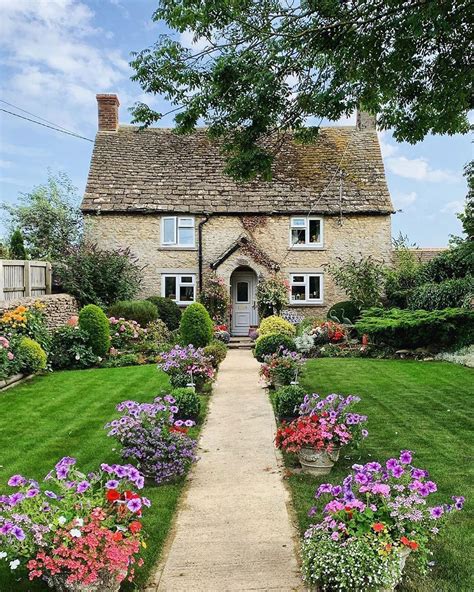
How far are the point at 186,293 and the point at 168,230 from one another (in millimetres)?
2829

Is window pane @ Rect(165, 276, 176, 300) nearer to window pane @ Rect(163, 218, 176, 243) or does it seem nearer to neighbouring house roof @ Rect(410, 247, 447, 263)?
window pane @ Rect(163, 218, 176, 243)

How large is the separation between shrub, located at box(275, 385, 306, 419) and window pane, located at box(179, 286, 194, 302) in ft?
51.8

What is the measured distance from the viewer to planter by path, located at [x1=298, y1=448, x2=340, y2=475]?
7059 mm

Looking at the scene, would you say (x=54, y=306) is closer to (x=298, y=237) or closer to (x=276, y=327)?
(x=276, y=327)

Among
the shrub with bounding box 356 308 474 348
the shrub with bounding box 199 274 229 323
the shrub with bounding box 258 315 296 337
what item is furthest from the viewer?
the shrub with bounding box 199 274 229 323

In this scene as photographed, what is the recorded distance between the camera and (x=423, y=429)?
9094 millimetres

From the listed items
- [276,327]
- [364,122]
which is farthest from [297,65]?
[364,122]

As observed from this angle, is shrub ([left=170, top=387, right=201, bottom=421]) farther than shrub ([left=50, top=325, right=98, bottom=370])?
No

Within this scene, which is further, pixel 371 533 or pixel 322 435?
pixel 322 435

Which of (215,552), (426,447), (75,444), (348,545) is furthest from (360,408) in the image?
(348,545)

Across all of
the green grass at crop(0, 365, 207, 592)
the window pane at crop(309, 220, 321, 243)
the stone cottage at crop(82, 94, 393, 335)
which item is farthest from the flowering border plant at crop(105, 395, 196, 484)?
the window pane at crop(309, 220, 321, 243)

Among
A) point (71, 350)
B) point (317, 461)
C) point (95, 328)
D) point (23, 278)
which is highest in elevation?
point (23, 278)

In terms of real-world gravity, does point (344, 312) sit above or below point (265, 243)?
below

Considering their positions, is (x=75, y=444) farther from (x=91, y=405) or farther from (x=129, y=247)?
Result: (x=129, y=247)
